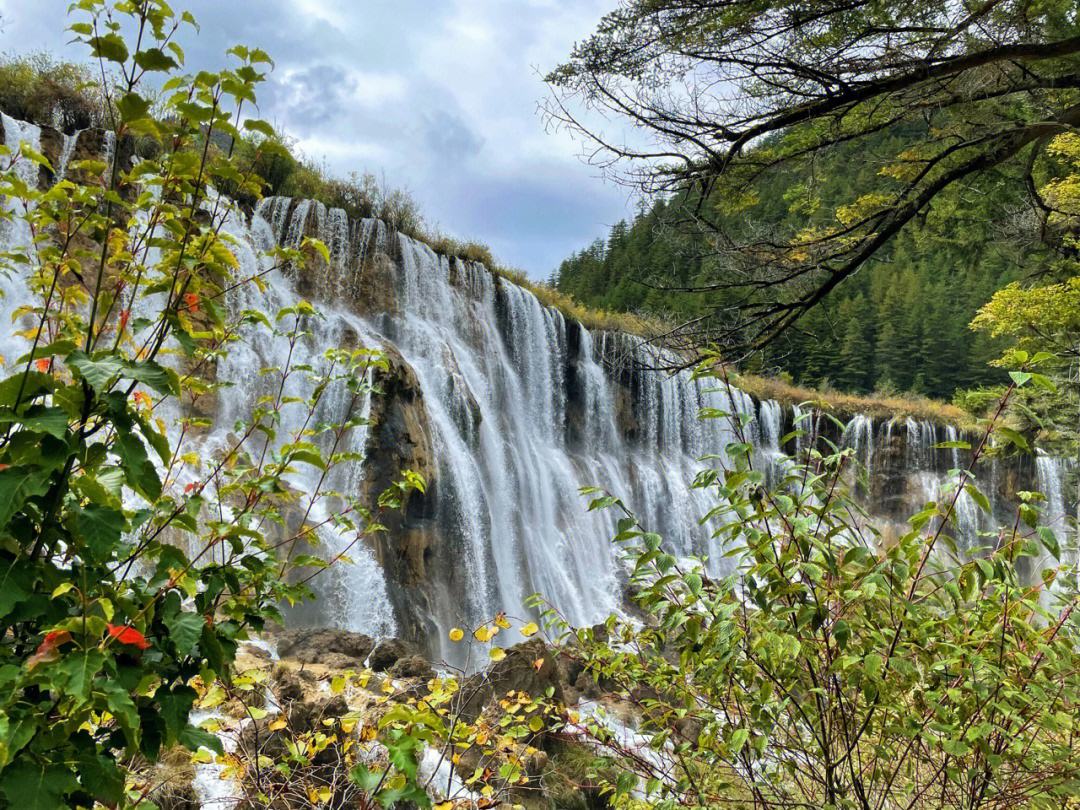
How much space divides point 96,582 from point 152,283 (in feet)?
2.19

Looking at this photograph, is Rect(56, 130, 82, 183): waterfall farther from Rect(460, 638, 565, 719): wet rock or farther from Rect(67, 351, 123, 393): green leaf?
Rect(67, 351, 123, 393): green leaf

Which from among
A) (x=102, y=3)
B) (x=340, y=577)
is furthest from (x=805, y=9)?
(x=340, y=577)

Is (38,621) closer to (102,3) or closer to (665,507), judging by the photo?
(102,3)

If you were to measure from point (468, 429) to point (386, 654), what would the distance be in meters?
6.17

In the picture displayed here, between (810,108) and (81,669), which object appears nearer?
(81,669)

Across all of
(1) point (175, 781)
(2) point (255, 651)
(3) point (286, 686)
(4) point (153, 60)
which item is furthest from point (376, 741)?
(2) point (255, 651)

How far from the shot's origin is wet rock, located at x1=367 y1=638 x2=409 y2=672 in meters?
6.47

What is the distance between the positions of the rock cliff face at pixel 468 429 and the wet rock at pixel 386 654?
2.36 meters

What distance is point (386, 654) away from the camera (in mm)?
6609

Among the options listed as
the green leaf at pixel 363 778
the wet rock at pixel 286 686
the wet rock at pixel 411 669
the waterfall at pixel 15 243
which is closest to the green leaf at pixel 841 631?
the green leaf at pixel 363 778

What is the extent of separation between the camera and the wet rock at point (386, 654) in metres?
6.47

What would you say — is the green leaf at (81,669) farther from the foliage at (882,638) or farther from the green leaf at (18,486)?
the foliage at (882,638)

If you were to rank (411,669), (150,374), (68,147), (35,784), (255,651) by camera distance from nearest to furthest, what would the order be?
(35,784)
(150,374)
(411,669)
(255,651)
(68,147)

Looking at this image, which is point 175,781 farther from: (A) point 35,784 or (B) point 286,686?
(A) point 35,784
